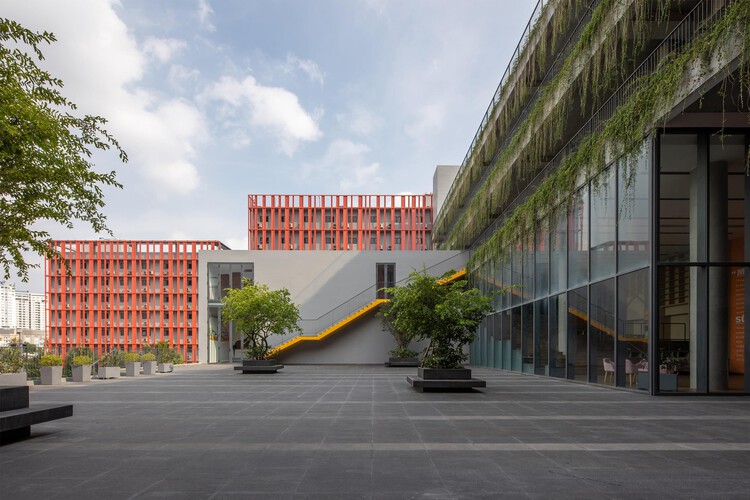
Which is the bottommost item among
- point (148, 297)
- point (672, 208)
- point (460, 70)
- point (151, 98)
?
point (148, 297)

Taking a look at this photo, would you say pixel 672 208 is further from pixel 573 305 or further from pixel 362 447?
pixel 362 447

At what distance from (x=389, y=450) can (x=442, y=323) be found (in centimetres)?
844

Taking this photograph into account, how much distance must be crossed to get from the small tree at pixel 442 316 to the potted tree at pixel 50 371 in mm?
12337

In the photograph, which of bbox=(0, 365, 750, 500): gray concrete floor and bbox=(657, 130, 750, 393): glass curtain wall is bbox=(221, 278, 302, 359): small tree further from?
bbox=(657, 130, 750, 393): glass curtain wall

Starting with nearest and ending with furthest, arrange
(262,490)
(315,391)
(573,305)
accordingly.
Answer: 1. (262,490)
2. (315,391)
3. (573,305)

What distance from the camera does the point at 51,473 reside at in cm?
600

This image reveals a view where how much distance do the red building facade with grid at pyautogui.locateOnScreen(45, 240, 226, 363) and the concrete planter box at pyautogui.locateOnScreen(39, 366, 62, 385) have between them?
7572 cm

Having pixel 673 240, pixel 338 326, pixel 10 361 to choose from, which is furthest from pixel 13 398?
pixel 338 326

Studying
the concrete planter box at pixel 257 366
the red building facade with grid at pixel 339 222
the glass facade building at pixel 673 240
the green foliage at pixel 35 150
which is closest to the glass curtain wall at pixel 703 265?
the glass facade building at pixel 673 240

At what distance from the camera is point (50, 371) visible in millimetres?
19375

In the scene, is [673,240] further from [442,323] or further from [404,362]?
[404,362]

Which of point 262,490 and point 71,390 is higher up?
point 262,490

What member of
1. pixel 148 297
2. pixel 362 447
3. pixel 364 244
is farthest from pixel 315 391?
pixel 148 297

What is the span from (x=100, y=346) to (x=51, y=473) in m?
97.0
